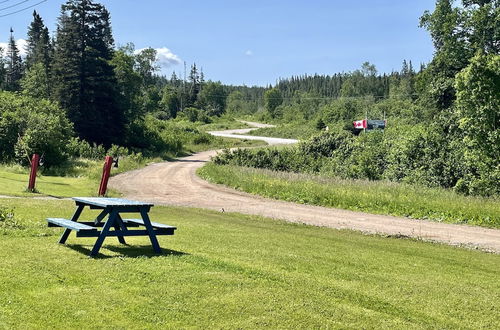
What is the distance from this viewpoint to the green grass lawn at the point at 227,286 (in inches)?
212

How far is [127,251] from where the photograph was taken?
865cm

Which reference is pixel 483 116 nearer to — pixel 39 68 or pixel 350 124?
pixel 350 124

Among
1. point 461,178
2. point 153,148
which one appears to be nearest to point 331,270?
point 461,178

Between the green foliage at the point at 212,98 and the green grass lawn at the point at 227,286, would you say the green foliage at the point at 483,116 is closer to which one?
the green grass lawn at the point at 227,286

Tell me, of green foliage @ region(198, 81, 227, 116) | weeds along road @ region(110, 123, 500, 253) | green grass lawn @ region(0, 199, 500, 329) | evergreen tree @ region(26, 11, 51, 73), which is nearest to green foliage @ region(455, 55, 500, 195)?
weeds along road @ region(110, 123, 500, 253)

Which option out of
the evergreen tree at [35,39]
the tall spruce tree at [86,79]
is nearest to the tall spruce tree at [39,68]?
the evergreen tree at [35,39]

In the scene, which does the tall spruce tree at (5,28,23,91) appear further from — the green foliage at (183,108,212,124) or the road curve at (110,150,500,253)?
the road curve at (110,150,500,253)

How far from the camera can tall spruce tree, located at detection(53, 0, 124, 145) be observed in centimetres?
5453

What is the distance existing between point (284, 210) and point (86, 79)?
4106 centimetres

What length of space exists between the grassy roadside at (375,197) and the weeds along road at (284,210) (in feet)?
3.18

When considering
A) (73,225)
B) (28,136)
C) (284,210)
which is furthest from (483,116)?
(28,136)

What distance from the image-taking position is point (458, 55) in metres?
39.8

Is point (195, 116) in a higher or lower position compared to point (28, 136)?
higher

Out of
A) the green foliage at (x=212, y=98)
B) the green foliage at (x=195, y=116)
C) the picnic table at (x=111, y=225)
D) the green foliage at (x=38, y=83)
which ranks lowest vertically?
Answer: the picnic table at (x=111, y=225)
